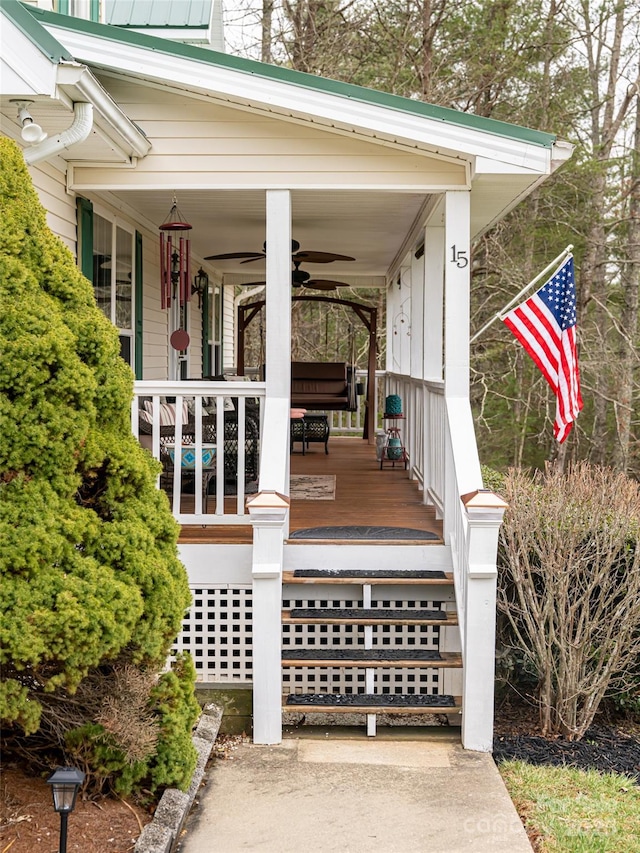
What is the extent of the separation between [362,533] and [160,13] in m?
6.34

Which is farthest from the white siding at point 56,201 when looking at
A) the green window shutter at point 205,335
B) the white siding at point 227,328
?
the white siding at point 227,328

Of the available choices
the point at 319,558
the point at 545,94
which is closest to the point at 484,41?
the point at 545,94

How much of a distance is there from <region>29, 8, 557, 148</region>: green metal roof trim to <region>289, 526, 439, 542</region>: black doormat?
2558 millimetres

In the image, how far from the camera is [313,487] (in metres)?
7.86

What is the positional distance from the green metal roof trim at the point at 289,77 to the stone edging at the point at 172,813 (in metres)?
3.82

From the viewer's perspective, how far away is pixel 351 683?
5.50 metres

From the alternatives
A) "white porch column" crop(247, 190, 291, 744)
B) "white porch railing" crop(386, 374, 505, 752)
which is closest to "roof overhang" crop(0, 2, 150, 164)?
"white porch column" crop(247, 190, 291, 744)

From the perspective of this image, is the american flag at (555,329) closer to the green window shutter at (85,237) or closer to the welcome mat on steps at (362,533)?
the welcome mat on steps at (362,533)

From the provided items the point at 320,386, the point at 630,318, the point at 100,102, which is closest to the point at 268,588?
the point at 100,102

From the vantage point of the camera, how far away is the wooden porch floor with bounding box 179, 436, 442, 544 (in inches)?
231

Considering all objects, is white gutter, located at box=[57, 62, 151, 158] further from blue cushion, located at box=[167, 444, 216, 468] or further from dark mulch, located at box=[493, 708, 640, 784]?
dark mulch, located at box=[493, 708, 640, 784]

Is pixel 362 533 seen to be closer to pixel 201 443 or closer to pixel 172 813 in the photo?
pixel 201 443

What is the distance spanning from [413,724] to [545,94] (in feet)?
43.1

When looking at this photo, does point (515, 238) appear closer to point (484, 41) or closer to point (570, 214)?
point (570, 214)
